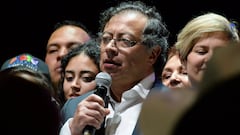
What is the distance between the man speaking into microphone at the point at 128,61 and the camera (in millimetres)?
1824

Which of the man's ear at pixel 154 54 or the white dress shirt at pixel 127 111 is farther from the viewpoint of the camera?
the man's ear at pixel 154 54

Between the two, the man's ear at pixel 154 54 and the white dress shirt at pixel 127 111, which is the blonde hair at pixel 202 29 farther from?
the man's ear at pixel 154 54

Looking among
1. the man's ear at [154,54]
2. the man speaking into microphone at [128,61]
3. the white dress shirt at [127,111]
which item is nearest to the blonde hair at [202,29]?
the man speaking into microphone at [128,61]

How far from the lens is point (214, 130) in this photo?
34 centimetres

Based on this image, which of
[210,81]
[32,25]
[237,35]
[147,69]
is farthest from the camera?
[32,25]

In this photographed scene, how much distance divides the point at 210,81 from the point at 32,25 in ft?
9.77

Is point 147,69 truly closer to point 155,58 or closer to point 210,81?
point 155,58

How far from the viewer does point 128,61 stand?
200 centimetres

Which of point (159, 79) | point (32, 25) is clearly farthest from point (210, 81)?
point (32, 25)

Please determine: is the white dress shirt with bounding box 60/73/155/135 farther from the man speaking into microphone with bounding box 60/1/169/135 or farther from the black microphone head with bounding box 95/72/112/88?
the black microphone head with bounding box 95/72/112/88

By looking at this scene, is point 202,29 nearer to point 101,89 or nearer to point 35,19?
point 101,89

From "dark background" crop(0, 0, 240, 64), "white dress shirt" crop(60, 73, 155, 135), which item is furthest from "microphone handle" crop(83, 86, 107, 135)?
"dark background" crop(0, 0, 240, 64)

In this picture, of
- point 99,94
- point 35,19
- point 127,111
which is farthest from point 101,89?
point 35,19

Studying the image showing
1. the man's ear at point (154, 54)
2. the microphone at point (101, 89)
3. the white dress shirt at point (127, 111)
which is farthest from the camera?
the man's ear at point (154, 54)
